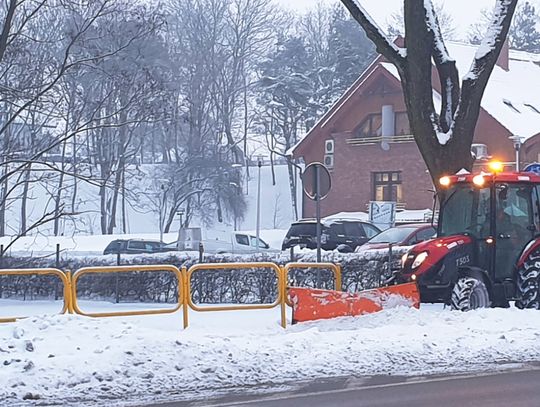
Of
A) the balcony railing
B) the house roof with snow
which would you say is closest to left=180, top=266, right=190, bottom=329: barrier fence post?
the house roof with snow

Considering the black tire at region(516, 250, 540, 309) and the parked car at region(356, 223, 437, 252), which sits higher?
the parked car at region(356, 223, 437, 252)

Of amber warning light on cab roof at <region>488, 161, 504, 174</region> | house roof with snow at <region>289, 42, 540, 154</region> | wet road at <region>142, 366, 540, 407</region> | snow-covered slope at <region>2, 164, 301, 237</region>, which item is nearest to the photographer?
wet road at <region>142, 366, 540, 407</region>

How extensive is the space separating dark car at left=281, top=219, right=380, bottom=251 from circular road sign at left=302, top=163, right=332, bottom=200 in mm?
14855

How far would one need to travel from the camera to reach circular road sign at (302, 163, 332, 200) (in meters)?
17.7

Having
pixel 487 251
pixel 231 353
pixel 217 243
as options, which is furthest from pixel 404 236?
pixel 217 243

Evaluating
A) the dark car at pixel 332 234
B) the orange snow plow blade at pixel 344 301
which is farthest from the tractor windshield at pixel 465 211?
the dark car at pixel 332 234

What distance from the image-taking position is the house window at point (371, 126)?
49994mm

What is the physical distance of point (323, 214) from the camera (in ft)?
173

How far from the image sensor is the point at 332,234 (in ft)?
111

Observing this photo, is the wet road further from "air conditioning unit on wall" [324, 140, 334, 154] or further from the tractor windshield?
"air conditioning unit on wall" [324, 140, 334, 154]

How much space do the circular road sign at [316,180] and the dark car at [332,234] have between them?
14855 millimetres

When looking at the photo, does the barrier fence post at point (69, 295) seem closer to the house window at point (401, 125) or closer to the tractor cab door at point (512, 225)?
the tractor cab door at point (512, 225)

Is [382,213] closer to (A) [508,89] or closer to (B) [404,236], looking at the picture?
(B) [404,236]

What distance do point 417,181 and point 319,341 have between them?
36.3 metres
